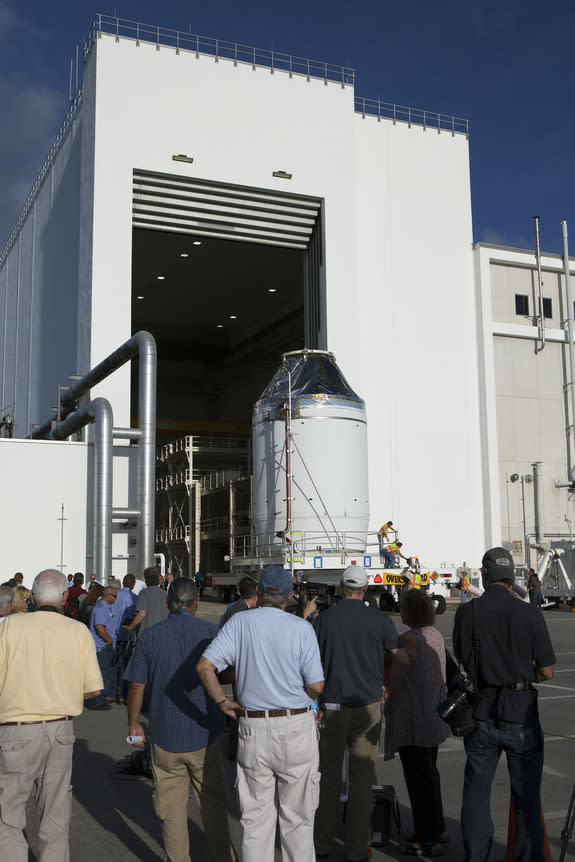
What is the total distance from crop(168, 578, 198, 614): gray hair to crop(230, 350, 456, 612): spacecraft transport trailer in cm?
1716

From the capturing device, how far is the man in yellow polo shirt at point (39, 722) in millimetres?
4711

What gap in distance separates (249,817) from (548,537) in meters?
31.1

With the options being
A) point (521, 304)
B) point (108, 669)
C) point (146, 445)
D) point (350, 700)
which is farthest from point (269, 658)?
point (521, 304)

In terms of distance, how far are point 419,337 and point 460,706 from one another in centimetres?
2727

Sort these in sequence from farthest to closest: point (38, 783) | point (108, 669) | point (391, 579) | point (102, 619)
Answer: point (391, 579)
point (108, 669)
point (102, 619)
point (38, 783)

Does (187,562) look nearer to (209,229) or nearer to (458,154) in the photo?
(209,229)

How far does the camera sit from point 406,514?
30422 millimetres

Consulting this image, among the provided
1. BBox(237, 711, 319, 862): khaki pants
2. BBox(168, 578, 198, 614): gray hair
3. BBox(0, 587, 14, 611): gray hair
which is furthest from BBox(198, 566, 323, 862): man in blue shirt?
BBox(0, 587, 14, 611): gray hair

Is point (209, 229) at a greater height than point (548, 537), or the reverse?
point (209, 229)

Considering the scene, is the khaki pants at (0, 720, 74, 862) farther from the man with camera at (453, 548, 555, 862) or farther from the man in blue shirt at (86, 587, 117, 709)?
the man in blue shirt at (86, 587, 117, 709)

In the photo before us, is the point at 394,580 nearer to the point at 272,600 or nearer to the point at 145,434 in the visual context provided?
the point at 145,434

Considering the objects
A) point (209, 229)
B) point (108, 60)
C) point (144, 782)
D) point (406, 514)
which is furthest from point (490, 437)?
point (144, 782)

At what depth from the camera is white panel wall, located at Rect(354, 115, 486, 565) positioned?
30.6 m

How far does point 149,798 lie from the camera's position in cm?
710
